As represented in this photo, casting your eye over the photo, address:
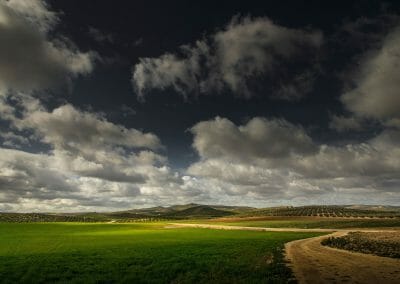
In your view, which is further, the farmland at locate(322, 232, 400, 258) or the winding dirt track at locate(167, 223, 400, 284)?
the farmland at locate(322, 232, 400, 258)

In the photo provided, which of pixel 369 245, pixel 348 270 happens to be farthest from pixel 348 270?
pixel 369 245

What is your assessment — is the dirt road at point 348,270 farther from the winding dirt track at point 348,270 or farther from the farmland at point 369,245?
the farmland at point 369,245

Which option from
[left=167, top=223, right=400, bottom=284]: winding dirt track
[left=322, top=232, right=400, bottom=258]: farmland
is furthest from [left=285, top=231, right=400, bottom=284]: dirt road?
[left=322, top=232, right=400, bottom=258]: farmland

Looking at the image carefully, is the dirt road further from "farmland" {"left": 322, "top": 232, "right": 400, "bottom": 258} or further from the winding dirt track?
"farmland" {"left": 322, "top": 232, "right": 400, "bottom": 258}

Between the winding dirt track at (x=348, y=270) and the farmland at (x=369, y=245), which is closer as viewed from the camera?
the winding dirt track at (x=348, y=270)

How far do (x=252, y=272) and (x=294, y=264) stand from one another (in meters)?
6.02

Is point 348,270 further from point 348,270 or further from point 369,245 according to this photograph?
point 369,245

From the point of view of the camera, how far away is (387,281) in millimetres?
22453

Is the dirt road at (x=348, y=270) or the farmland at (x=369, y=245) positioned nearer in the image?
the dirt road at (x=348, y=270)

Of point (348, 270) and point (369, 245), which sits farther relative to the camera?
point (369, 245)

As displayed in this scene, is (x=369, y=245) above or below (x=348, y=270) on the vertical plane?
above

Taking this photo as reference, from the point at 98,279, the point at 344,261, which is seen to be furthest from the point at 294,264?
the point at 98,279

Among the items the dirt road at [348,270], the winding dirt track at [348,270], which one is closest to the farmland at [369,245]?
the dirt road at [348,270]

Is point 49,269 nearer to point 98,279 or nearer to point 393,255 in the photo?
point 98,279
